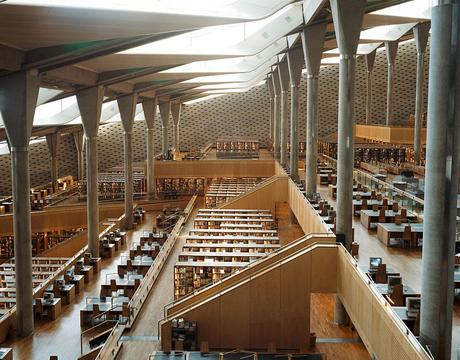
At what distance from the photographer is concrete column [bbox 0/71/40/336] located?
56.7 feet

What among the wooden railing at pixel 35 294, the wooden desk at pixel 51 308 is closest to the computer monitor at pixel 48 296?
the wooden desk at pixel 51 308

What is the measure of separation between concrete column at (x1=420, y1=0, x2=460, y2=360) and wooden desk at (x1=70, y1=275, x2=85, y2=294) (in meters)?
15.6

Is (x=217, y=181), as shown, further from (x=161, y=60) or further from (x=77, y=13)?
(x=77, y=13)

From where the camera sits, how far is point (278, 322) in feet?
53.0

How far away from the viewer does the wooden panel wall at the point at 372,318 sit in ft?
31.0

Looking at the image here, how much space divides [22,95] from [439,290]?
1292cm

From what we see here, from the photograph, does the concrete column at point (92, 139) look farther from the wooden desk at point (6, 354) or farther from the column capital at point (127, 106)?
the wooden desk at point (6, 354)

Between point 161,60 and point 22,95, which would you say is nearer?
point 22,95

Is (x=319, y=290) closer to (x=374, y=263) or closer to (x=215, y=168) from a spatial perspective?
(x=374, y=263)

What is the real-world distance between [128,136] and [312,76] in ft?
47.7

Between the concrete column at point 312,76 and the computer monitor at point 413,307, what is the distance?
12.8 m

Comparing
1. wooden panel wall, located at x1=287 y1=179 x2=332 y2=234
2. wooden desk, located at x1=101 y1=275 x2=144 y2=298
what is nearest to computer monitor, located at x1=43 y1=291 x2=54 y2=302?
wooden desk, located at x1=101 y1=275 x2=144 y2=298

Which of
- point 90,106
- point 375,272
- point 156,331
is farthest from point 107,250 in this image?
point 375,272

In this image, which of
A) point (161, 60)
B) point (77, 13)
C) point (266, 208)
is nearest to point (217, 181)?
point (266, 208)
